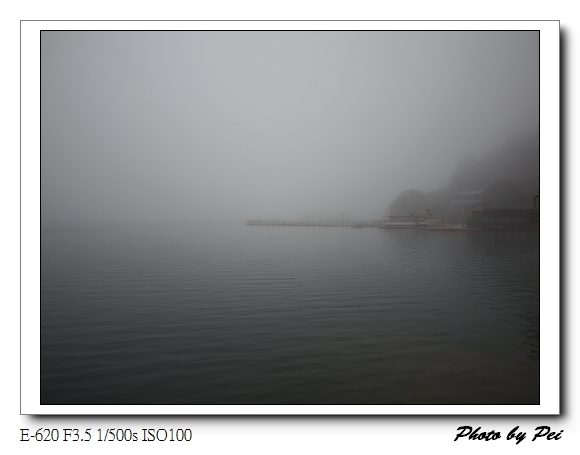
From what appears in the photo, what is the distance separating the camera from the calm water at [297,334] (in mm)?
3656

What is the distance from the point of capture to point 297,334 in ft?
16.0

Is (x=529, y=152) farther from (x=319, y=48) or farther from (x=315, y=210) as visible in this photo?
(x=315, y=210)

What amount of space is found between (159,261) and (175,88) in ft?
21.6

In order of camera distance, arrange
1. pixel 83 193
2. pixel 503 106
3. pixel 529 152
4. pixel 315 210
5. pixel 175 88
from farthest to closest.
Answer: pixel 315 210 → pixel 175 88 → pixel 83 193 → pixel 503 106 → pixel 529 152

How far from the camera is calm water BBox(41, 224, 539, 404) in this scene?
366 centimetres

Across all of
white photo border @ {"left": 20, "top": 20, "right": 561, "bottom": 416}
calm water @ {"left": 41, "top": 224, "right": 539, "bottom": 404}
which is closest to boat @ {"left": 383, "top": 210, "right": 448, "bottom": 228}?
calm water @ {"left": 41, "top": 224, "right": 539, "bottom": 404}

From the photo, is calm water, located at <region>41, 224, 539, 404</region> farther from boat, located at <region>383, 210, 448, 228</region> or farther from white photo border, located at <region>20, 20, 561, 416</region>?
boat, located at <region>383, 210, 448, 228</region>

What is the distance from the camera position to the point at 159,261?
11531 mm
